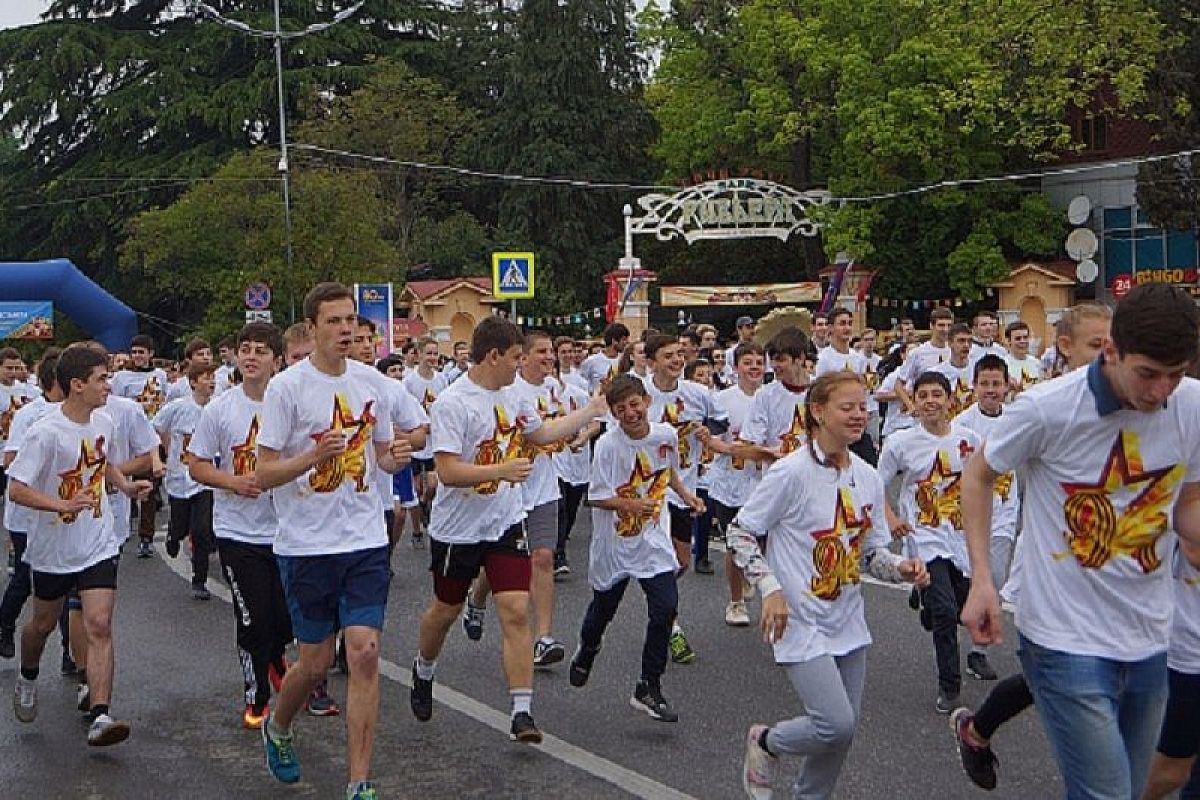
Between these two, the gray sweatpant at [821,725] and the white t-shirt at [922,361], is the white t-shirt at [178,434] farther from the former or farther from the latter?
the gray sweatpant at [821,725]

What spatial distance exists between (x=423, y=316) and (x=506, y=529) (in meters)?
32.5

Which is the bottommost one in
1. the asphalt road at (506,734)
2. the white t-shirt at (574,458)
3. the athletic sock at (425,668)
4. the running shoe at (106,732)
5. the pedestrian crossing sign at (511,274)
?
the asphalt road at (506,734)

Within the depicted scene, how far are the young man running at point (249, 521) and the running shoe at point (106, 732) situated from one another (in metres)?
0.68

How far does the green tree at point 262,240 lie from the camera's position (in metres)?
34.1

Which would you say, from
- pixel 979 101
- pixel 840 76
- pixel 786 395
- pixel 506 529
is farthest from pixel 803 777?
pixel 840 76

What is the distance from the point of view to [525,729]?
7.16 meters

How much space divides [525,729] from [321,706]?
152 cm

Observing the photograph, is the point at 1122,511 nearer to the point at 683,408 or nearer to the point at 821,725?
the point at 821,725

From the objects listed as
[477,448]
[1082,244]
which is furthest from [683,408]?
[1082,244]

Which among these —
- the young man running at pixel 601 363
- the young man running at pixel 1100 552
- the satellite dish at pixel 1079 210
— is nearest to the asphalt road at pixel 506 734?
the young man running at pixel 1100 552

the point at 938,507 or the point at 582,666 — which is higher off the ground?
the point at 938,507

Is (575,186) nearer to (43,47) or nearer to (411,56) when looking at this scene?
(411,56)

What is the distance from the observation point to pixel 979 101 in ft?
120

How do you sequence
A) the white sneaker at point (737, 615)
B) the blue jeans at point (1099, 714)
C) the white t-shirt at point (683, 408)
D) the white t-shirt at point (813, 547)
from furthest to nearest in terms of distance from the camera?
1. the white t-shirt at point (683, 408)
2. the white sneaker at point (737, 615)
3. the white t-shirt at point (813, 547)
4. the blue jeans at point (1099, 714)
